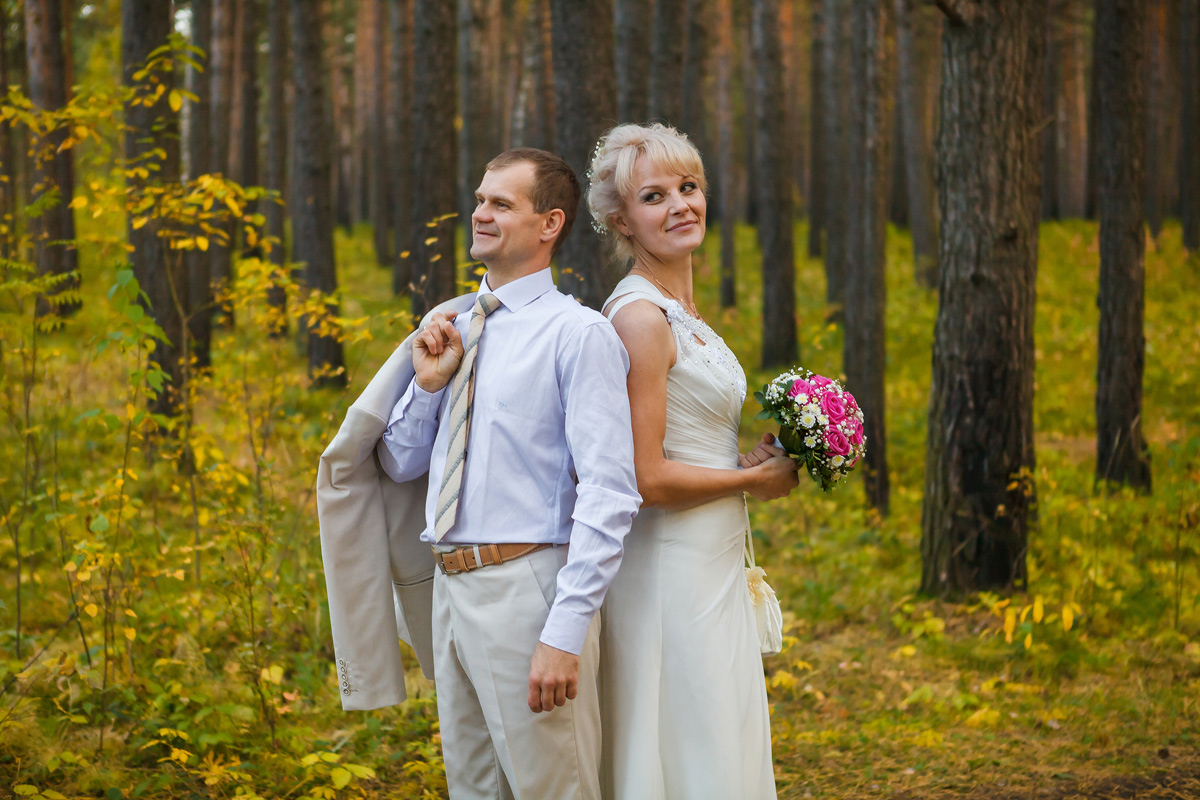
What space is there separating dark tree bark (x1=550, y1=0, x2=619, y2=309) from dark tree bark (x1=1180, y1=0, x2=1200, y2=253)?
55.4ft

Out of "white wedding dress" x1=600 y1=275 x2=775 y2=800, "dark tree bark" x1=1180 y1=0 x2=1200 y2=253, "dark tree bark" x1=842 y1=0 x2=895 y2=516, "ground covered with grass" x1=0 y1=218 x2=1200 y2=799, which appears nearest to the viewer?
"white wedding dress" x1=600 y1=275 x2=775 y2=800

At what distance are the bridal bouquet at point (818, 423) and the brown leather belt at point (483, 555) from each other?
797mm

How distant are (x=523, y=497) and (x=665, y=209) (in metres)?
0.93

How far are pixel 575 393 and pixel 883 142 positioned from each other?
7.04 meters

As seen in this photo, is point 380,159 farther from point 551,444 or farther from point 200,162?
point 551,444

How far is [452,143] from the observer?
9.77 m

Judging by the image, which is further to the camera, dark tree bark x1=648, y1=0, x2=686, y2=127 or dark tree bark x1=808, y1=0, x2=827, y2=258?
dark tree bark x1=808, y1=0, x2=827, y2=258

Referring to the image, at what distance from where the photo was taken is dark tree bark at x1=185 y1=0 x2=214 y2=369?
10.4 meters

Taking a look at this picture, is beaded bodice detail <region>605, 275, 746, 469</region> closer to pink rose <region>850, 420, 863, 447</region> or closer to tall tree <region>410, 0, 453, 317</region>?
pink rose <region>850, 420, 863, 447</region>

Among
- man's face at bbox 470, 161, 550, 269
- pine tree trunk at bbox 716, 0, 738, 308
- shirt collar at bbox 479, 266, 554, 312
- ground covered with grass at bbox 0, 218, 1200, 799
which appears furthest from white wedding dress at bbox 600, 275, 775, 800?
pine tree trunk at bbox 716, 0, 738, 308

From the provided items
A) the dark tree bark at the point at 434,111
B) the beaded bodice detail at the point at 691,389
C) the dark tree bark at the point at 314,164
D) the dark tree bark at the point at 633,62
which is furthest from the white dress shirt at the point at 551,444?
the dark tree bark at the point at 314,164

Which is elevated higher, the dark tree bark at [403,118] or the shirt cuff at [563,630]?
the dark tree bark at [403,118]

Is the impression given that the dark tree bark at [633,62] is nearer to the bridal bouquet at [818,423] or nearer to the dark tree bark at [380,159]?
the bridal bouquet at [818,423]

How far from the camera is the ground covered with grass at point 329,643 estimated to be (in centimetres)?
389
